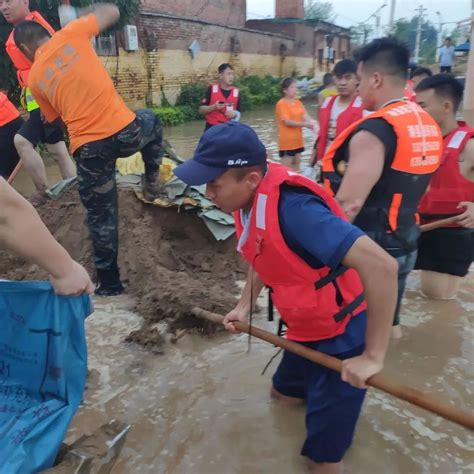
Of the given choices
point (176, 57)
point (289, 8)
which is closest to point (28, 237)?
point (176, 57)

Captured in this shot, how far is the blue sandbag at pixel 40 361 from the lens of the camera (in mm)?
1948

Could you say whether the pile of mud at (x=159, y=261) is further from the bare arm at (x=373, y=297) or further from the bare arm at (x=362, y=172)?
the bare arm at (x=373, y=297)

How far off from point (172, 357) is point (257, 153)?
1.98 metres

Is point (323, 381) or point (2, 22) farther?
point (2, 22)

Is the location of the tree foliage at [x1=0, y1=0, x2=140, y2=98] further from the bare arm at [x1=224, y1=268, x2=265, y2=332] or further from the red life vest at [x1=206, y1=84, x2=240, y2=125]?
the bare arm at [x1=224, y1=268, x2=265, y2=332]

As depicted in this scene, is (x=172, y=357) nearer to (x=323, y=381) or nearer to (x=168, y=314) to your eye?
(x=168, y=314)

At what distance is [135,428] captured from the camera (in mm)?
2770

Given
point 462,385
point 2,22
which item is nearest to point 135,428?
point 462,385

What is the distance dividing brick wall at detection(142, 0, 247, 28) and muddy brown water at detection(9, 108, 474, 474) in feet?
62.6

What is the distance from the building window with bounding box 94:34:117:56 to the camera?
15.0 metres

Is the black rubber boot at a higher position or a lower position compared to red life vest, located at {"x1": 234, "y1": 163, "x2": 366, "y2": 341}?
lower

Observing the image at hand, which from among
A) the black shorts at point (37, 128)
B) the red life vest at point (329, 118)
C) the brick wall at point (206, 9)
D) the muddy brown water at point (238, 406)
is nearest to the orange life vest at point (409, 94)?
the red life vest at point (329, 118)

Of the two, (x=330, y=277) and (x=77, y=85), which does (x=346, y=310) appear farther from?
(x=77, y=85)

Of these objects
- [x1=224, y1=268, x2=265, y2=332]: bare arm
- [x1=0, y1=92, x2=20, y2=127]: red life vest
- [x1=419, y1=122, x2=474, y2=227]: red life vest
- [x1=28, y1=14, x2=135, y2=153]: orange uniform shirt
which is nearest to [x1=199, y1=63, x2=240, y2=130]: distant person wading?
[x1=0, y1=92, x2=20, y2=127]: red life vest
